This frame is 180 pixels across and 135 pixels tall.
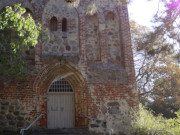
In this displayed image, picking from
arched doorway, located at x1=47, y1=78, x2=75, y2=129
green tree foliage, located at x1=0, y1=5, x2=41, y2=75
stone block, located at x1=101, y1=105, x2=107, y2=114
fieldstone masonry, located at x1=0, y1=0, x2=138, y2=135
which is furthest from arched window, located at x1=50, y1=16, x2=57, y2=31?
stone block, located at x1=101, y1=105, x2=107, y2=114

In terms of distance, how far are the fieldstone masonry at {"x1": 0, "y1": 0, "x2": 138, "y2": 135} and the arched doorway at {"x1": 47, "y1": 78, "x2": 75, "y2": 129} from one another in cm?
30

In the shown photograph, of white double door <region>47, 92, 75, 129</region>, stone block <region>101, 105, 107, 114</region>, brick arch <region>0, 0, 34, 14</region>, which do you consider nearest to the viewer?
stone block <region>101, 105, 107, 114</region>

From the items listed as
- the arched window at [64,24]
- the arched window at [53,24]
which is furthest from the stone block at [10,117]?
the arched window at [64,24]

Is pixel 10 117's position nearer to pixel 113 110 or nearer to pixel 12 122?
pixel 12 122

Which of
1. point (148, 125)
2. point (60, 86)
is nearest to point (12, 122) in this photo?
point (60, 86)

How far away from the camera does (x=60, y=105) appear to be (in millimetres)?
10406

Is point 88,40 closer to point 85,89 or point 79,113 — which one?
point 85,89

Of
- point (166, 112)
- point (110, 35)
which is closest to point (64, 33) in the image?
point (110, 35)

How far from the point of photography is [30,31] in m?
6.94

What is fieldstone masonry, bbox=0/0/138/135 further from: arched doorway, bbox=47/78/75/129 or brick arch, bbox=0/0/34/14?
arched doorway, bbox=47/78/75/129

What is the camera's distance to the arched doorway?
10180mm

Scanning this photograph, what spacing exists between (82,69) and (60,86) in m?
1.44

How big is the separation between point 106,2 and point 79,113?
6035mm

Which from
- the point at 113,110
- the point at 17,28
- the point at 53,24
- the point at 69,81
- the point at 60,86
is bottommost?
the point at 113,110
